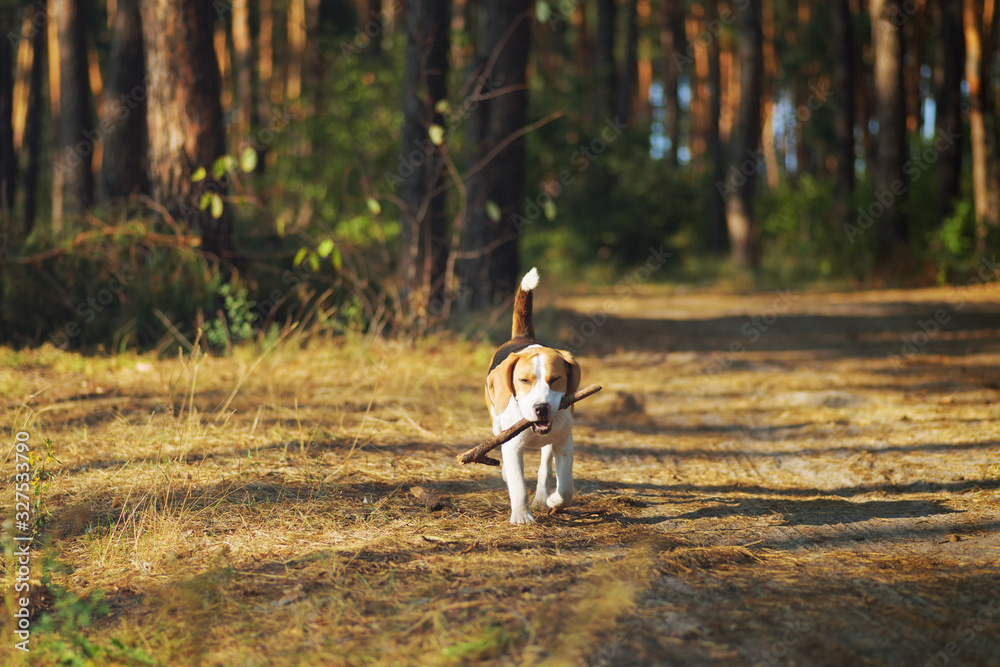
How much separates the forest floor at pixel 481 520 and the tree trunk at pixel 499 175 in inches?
82.0

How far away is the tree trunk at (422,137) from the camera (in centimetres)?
782

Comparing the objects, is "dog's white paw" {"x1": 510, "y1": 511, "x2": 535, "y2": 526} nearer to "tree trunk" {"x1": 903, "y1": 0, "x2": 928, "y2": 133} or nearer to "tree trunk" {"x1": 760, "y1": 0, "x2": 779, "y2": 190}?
"tree trunk" {"x1": 903, "y1": 0, "x2": 928, "y2": 133}

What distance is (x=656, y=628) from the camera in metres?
2.52

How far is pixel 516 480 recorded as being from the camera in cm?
352

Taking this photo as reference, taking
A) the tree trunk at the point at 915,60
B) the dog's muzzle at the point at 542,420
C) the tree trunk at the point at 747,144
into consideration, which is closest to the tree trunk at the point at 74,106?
the dog's muzzle at the point at 542,420

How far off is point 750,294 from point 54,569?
12.0 metres

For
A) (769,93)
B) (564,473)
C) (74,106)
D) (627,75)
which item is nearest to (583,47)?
(627,75)

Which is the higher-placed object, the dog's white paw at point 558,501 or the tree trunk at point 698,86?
the tree trunk at point 698,86

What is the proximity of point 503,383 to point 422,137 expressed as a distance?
492 cm

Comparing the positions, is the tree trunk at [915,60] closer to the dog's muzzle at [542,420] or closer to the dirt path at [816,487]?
the dirt path at [816,487]

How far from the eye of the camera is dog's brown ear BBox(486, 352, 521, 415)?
3479mm

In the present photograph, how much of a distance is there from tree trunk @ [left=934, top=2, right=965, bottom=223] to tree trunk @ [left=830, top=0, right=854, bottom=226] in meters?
1.58

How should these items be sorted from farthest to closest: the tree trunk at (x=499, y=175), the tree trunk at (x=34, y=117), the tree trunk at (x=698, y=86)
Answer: the tree trunk at (x=698, y=86), the tree trunk at (x=34, y=117), the tree trunk at (x=499, y=175)

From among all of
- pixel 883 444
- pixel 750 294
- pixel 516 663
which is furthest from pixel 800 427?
pixel 750 294
